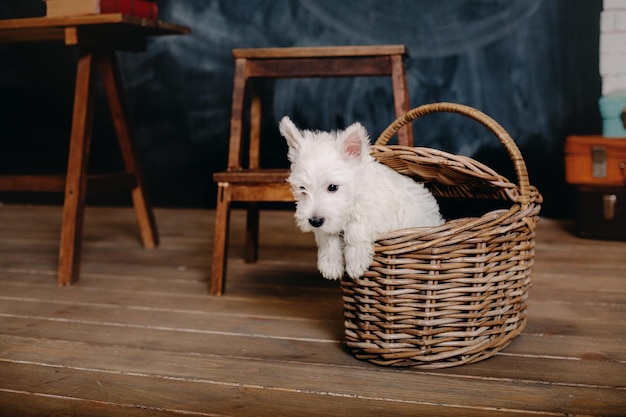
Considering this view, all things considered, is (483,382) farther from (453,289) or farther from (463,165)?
(463,165)

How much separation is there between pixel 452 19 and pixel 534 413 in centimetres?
238

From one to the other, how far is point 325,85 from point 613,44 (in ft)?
4.36

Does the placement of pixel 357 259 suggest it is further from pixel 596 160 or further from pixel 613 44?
pixel 613 44

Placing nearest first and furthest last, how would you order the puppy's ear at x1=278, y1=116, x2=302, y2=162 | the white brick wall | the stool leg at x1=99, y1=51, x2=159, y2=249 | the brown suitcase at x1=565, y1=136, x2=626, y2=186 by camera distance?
1. the puppy's ear at x1=278, y1=116, x2=302, y2=162
2. the stool leg at x1=99, y1=51, x2=159, y2=249
3. the brown suitcase at x1=565, y1=136, x2=626, y2=186
4. the white brick wall

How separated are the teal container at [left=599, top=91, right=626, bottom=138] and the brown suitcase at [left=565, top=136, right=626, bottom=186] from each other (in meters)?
0.11

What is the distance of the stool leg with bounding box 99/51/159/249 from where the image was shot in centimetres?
245

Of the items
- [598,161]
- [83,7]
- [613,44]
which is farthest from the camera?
[613,44]

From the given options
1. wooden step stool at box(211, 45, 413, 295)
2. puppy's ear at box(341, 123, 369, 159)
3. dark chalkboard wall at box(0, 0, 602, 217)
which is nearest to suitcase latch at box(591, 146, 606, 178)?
dark chalkboard wall at box(0, 0, 602, 217)

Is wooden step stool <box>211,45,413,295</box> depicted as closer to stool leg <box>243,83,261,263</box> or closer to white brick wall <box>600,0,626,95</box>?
stool leg <box>243,83,261,263</box>

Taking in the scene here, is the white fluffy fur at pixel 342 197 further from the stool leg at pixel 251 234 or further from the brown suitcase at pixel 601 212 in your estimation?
the brown suitcase at pixel 601 212

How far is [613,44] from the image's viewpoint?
2.82m

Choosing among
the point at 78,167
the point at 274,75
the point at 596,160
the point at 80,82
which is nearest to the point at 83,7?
the point at 80,82

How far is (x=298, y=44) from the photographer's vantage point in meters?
3.35

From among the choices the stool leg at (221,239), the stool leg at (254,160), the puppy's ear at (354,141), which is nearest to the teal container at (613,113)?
the stool leg at (254,160)
